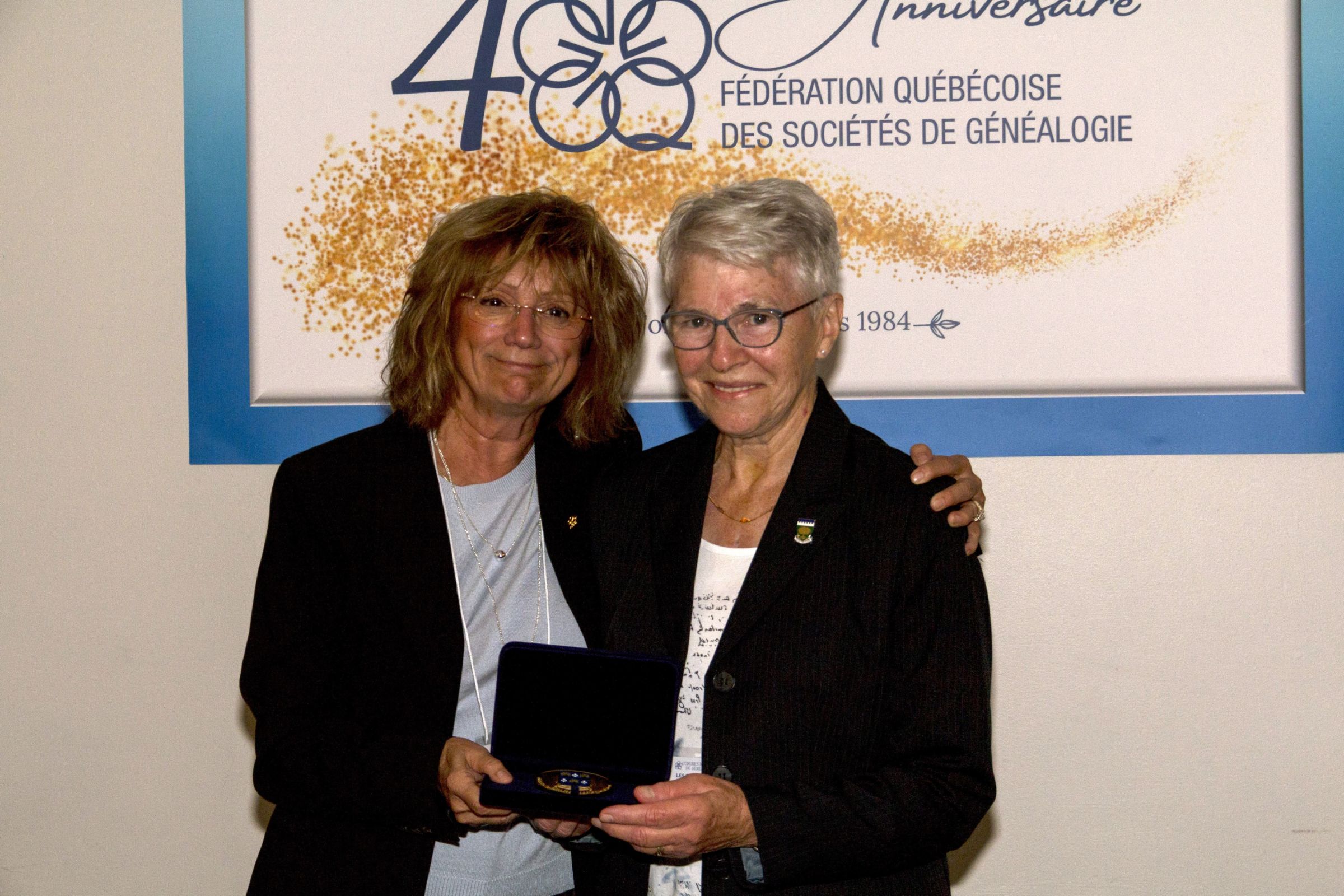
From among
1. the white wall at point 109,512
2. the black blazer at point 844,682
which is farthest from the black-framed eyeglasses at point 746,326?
the white wall at point 109,512

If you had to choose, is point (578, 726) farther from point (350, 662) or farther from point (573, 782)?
point (350, 662)

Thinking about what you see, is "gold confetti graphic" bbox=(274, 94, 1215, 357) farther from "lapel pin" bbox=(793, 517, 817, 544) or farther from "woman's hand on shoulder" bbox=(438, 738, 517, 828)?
"woman's hand on shoulder" bbox=(438, 738, 517, 828)

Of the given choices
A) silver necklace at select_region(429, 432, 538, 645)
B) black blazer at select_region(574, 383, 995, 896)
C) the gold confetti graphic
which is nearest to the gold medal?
black blazer at select_region(574, 383, 995, 896)

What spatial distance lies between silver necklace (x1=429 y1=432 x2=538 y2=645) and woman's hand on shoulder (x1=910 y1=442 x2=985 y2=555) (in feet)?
2.15

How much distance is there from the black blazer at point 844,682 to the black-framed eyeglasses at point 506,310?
45 cm

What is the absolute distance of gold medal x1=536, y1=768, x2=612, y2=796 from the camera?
1482mm

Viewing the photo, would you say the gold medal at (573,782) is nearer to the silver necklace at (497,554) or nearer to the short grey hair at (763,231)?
the silver necklace at (497,554)

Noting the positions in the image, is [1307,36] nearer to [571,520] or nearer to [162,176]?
[571,520]

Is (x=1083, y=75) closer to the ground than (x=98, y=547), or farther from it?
farther from it

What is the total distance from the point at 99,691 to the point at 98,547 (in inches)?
15.0

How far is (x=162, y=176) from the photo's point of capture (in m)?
2.87

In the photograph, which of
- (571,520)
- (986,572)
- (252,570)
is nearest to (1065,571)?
(986,572)

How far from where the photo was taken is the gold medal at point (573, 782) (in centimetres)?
148

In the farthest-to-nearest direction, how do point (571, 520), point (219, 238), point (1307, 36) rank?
point (219, 238), point (1307, 36), point (571, 520)
